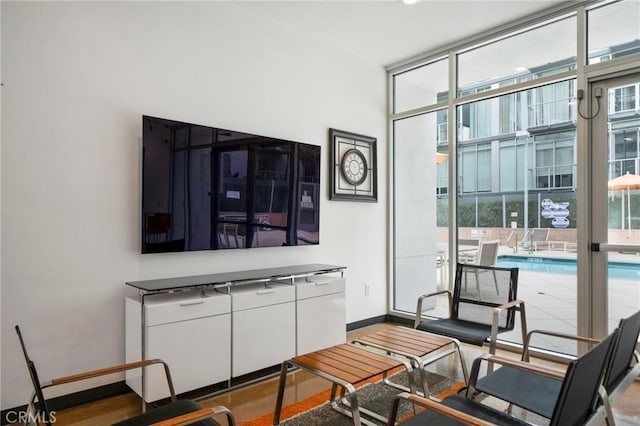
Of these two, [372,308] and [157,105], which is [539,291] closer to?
[372,308]

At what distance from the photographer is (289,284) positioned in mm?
3316

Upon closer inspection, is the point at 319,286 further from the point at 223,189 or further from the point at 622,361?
the point at 622,361

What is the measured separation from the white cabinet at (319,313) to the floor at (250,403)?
30 centimetres

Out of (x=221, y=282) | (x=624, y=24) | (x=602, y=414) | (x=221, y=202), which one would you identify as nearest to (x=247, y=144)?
(x=221, y=202)

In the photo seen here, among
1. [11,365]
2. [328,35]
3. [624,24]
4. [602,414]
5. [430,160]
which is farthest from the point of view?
[430,160]

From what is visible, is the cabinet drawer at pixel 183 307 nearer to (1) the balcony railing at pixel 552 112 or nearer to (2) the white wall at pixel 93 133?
(2) the white wall at pixel 93 133

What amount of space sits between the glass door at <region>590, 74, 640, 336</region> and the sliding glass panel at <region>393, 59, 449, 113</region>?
4.87 feet

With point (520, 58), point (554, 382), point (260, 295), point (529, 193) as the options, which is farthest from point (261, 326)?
point (520, 58)

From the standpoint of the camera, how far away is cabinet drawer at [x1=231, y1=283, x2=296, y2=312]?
2918 mm

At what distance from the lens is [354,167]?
4438 millimetres

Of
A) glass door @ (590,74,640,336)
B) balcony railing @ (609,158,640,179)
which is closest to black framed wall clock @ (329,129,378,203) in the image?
glass door @ (590,74,640,336)

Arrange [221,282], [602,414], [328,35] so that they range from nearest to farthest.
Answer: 1. [602,414]
2. [221,282]
3. [328,35]

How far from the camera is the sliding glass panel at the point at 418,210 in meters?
4.44

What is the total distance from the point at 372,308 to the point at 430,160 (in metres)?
1.83
